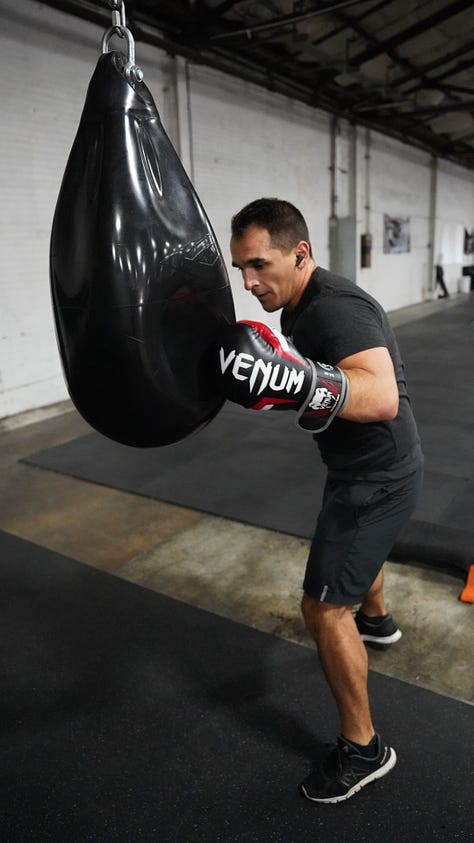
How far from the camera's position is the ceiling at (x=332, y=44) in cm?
563

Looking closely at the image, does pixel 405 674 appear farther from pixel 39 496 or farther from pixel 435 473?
pixel 39 496

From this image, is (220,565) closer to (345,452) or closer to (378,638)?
(378,638)

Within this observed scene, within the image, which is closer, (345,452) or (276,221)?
(276,221)

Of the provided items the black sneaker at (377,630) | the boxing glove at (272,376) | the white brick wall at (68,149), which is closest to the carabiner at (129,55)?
the boxing glove at (272,376)

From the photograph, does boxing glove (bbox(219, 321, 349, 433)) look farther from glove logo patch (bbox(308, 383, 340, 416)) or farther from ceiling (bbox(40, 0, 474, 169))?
ceiling (bbox(40, 0, 474, 169))

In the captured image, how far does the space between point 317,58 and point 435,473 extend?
5881mm

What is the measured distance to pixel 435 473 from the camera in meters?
3.43

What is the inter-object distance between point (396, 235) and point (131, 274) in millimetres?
11527

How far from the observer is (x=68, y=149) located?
509cm

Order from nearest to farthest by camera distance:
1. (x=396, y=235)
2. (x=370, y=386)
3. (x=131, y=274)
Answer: (x=131, y=274), (x=370, y=386), (x=396, y=235)

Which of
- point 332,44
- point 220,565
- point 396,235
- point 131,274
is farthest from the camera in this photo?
point 396,235

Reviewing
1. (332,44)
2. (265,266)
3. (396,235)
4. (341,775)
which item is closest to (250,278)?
(265,266)

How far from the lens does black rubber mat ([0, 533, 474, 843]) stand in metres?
1.40

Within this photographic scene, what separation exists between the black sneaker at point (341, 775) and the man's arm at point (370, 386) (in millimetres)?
834
